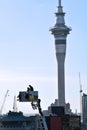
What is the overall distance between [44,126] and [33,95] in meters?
2.52

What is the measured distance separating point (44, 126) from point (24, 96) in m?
2.72

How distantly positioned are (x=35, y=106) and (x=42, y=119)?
3.56ft

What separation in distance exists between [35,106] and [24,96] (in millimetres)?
1268

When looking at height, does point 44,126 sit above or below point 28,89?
below

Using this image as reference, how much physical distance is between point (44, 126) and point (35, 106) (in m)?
1.59

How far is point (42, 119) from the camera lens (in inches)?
1572

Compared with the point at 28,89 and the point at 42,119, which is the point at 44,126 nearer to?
the point at 42,119

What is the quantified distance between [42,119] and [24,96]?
2.28 meters

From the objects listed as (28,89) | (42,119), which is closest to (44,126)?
(42,119)

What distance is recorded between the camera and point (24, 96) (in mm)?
39156

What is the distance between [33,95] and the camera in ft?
128
